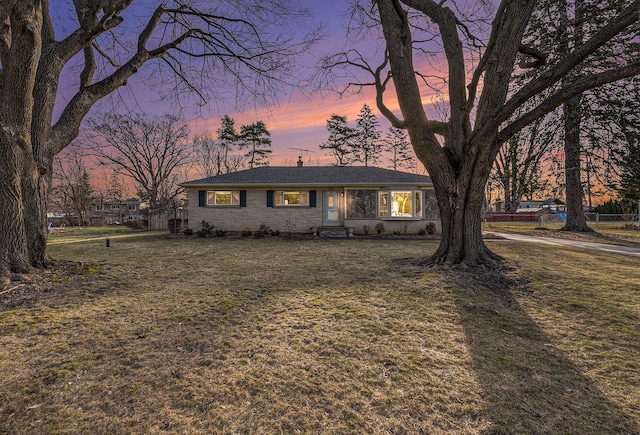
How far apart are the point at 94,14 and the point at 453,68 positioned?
766 cm

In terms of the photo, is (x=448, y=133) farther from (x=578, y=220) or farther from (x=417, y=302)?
(x=578, y=220)

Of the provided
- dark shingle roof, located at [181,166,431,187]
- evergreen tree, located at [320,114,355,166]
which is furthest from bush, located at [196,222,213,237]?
evergreen tree, located at [320,114,355,166]

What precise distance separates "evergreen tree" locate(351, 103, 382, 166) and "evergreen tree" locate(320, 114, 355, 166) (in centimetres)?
74

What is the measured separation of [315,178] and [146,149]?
64.3 ft

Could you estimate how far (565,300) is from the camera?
4391mm

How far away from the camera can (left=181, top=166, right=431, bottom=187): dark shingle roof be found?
14250 millimetres

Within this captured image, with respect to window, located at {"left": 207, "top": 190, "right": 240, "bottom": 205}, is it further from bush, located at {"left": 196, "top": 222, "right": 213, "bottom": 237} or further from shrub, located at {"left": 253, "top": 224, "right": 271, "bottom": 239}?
shrub, located at {"left": 253, "top": 224, "right": 271, "bottom": 239}

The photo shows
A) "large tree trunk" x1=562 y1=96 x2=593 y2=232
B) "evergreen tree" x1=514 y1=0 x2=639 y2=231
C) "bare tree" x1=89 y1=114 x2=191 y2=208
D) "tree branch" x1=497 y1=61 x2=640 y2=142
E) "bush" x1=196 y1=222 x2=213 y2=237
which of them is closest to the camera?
"tree branch" x1=497 y1=61 x2=640 y2=142

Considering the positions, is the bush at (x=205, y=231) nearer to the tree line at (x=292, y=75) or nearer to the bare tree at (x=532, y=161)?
the tree line at (x=292, y=75)

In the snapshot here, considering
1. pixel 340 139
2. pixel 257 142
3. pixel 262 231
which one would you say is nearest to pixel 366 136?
pixel 340 139

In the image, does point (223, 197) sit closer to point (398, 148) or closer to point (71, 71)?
point (71, 71)

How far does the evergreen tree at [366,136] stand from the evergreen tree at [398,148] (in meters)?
1.71

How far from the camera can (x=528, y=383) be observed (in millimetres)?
2322

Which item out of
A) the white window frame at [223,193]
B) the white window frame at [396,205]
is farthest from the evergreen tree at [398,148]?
the white window frame at [223,193]
